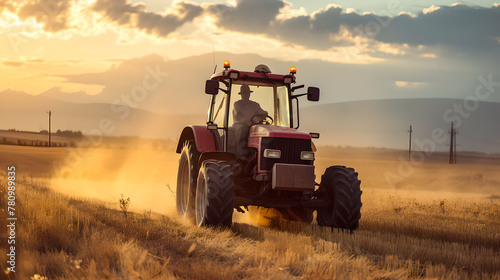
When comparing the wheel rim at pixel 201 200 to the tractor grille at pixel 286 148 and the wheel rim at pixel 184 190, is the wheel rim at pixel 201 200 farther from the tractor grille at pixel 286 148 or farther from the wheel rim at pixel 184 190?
the wheel rim at pixel 184 190

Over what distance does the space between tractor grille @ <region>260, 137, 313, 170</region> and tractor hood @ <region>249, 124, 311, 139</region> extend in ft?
0.26

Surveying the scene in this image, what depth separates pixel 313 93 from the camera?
38.5 feet

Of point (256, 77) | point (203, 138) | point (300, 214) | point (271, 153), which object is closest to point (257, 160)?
point (271, 153)

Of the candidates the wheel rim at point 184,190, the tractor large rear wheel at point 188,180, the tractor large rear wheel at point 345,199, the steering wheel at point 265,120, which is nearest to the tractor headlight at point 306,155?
the tractor large rear wheel at point 345,199

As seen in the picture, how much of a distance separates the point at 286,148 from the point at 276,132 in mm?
385

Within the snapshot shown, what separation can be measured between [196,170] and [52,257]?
17.0ft

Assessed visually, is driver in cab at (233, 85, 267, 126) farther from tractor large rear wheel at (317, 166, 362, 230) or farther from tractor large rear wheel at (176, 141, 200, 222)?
tractor large rear wheel at (317, 166, 362, 230)

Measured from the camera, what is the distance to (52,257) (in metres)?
7.66

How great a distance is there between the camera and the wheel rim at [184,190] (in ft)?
45.1

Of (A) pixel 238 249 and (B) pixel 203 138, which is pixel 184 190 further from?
(A) pixel 238 249

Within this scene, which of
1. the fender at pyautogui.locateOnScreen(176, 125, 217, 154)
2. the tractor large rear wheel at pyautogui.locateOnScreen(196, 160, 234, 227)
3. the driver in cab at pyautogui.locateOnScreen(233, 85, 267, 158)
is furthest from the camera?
the fender at pyautogui.locateOnScreen(176, 125, 217, 154)

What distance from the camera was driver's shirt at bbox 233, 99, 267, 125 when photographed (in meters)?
12.0

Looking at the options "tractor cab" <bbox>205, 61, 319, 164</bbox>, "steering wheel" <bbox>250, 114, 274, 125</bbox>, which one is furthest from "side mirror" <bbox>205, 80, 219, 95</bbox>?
"steering wheel" <bbox>250, 114, 274, 125</bbox>

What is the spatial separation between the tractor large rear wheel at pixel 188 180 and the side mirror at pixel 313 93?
2677 millimetres
